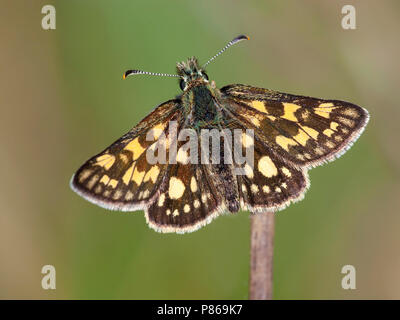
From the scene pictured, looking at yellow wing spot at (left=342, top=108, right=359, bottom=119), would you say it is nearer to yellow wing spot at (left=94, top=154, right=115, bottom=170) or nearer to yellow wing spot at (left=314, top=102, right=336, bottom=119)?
yellow wing spot at (left=314, top=102, right=336, bottom=119)

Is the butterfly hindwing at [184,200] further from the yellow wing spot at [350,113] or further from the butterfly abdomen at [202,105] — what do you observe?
the yellow wing spot at [350,113]

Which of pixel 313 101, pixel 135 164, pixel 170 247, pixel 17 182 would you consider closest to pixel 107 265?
pixel 170 247

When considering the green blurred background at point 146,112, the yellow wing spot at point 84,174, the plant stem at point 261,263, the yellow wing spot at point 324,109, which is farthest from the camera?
the green blurred background at point 146,112

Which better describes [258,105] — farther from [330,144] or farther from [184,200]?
[184,200]

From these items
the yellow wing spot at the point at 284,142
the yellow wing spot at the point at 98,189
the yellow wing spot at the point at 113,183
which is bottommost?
the yellow wing spot at the point at 98,189

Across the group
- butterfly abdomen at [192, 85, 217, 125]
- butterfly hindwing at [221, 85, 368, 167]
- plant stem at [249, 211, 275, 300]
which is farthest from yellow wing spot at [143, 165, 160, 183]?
plant stem at [249, 211, 275, 300]

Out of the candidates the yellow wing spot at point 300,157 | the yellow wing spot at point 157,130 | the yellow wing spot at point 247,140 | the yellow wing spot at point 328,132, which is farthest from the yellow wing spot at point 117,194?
the yellow wing spot at point 328,132

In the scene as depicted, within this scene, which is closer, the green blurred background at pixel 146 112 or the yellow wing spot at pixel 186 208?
the yellow wing spot at pixel 186 208
